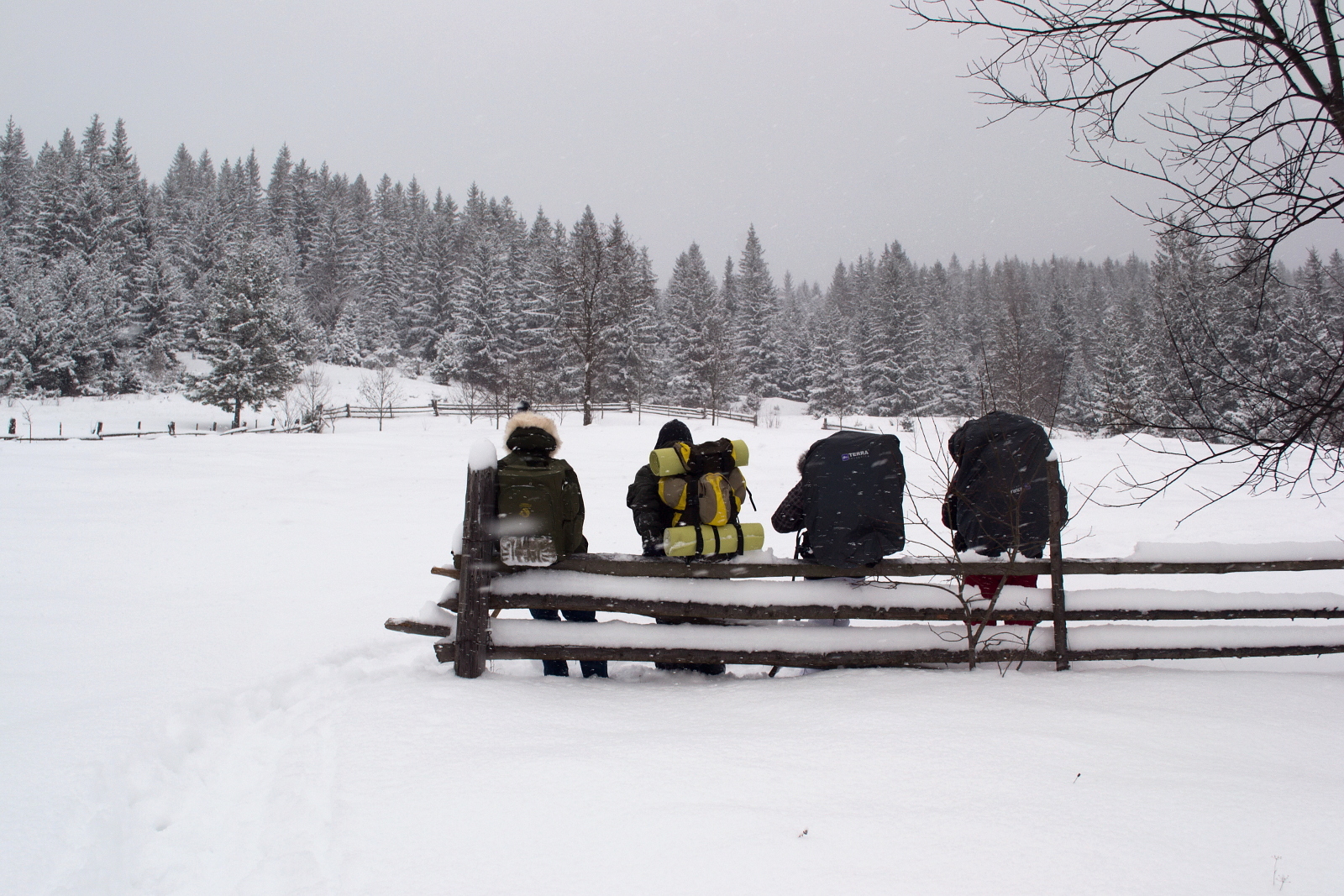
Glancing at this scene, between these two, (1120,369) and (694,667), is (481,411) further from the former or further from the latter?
(1120,369)

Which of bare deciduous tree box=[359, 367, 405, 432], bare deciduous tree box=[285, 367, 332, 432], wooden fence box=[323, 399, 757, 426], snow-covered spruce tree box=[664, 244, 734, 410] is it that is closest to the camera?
bare deciduous tree box=[285, 367, 332, 432]

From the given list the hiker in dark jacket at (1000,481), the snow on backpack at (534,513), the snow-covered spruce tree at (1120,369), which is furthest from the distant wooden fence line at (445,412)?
the hiker in dark jacket at (1000,481)

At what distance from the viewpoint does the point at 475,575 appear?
4.75 meters

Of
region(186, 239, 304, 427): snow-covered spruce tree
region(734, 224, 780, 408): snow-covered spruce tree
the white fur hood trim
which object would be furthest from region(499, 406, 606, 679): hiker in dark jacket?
region(734, 224, 780, 408): snow-covered spruce tree

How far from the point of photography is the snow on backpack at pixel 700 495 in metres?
4.71

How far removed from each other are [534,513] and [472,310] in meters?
47.8

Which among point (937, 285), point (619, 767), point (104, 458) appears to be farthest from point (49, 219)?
point (937, 285)

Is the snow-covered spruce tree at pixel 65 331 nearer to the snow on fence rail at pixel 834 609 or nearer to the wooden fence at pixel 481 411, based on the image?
the wooden fence at pixel 481 411

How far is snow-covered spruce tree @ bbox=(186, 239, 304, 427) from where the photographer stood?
36.3m

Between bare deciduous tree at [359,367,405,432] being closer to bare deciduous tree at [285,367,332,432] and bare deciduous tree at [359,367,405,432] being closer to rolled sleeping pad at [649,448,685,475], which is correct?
bare deciduous tree at [285,367,332,432]

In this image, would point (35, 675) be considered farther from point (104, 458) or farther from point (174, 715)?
point (104, 458)

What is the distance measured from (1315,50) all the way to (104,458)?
22.8 m

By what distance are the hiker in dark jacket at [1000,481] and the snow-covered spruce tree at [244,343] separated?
132 feet

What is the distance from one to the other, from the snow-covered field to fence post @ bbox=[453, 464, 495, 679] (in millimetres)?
224
